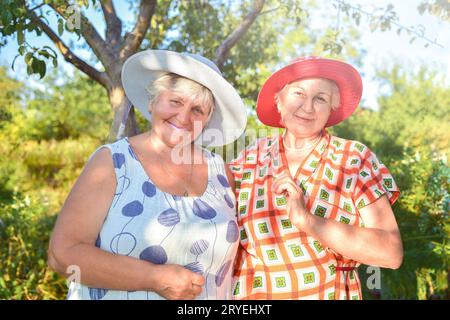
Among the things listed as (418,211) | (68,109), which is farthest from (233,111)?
(68,109)

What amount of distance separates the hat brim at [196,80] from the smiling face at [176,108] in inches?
1.8

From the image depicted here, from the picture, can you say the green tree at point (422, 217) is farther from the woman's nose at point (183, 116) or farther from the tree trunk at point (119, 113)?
the woman's nose at point (183, 116)

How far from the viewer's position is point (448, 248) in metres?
4.06

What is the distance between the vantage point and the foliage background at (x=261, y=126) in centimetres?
462

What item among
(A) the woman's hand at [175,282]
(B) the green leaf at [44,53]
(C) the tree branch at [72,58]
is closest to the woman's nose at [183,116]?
(A) the woman's hand at [175,282]

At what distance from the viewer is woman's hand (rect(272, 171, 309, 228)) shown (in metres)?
2.14

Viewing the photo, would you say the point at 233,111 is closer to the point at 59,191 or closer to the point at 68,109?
the point at 59,191

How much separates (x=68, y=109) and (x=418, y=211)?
7782 millimetres

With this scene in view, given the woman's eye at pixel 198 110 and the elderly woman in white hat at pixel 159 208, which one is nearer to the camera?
the elderly woman in white hat at pixel 159 208

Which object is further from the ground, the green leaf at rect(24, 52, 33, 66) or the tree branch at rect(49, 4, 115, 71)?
the tree branch at rect(49, 4, 115, 71)

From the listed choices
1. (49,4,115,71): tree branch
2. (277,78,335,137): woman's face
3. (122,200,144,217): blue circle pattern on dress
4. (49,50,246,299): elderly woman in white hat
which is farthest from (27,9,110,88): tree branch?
(122,200,144,217): blue circle pattern on dress

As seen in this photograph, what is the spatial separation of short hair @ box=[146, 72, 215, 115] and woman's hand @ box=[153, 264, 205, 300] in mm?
721

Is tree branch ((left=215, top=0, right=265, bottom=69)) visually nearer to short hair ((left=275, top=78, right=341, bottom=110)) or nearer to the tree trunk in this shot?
the tree trunk
